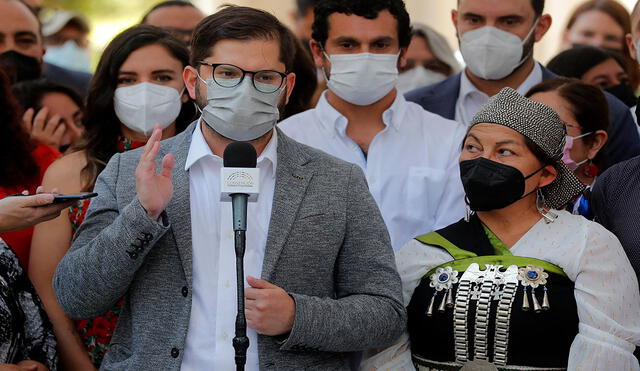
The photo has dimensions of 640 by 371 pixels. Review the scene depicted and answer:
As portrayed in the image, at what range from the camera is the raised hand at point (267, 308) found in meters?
3.60

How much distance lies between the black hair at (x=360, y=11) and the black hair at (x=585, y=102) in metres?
0.79

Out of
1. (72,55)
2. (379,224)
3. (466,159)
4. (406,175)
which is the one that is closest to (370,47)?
(406,175)

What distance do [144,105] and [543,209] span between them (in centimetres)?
206

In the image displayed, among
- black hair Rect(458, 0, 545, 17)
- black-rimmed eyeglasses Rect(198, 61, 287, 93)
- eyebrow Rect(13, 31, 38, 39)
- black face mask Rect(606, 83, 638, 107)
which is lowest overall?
black face mask Rect(606, 83, 638, 107)

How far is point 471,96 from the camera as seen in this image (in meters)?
6.20

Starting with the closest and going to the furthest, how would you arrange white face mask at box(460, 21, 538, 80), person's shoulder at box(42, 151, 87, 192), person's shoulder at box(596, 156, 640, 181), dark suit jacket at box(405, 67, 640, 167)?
person's shoulder at box(596, 156, 640, 181) → person's shoulder at box(42, 151, 87, 192) → dark suit jacket at box(405, 67, 640, 167) → white face mask at box(460, 21, 538, 80)

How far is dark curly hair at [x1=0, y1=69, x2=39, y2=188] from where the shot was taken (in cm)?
508

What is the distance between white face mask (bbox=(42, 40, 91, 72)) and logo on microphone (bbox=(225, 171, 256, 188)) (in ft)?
19.2

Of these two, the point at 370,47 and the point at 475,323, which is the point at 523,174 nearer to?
the point at 475,323

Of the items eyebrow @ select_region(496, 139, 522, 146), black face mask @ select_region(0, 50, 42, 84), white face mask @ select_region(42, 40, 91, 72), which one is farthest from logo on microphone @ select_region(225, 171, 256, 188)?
white face mask @ select_region(42, 40, 91, 72)

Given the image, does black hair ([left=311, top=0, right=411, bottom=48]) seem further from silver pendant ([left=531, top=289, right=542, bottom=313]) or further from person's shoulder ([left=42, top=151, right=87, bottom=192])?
silver pendant ([left=531, top=289, right=542, bottom=313])

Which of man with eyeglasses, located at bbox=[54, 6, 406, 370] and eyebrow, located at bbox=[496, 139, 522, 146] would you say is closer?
man with eyeglasses, located at bbox=[54, 6, 406, 370]

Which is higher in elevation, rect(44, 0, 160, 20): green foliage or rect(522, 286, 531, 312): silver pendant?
rect(522, 286, 531, 312): silver pendant

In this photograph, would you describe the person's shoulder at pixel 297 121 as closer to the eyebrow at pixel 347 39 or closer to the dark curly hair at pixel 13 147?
the eyebrow at pixel 347 39
